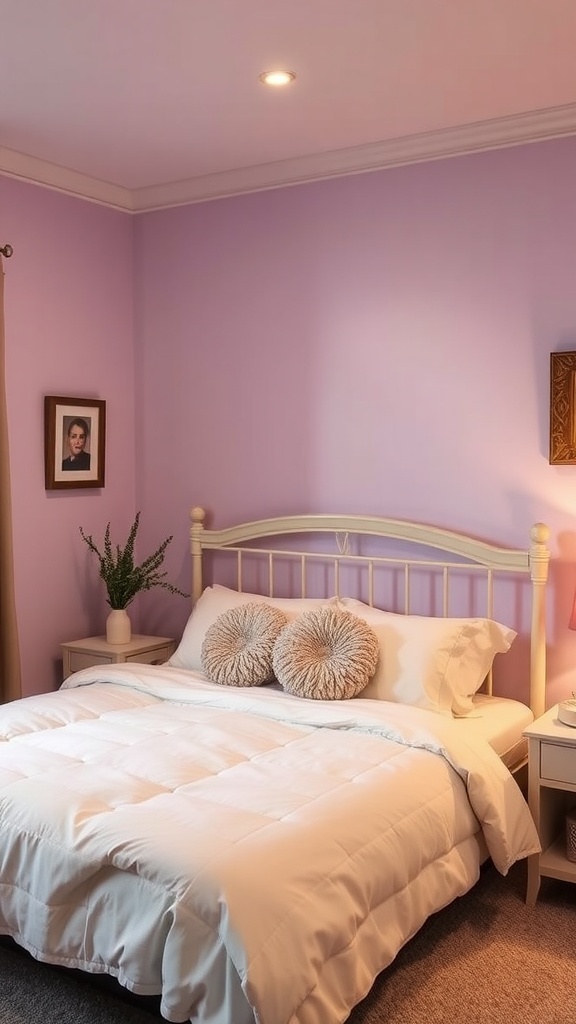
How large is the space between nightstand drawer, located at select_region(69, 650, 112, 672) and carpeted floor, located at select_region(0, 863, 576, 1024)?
145cm

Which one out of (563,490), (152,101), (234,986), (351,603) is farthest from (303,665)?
Result: (152,101)

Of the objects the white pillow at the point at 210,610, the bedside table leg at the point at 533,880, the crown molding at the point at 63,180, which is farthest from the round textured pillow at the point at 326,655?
the crown molding at the point at 63,180

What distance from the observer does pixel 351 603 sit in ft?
12.1

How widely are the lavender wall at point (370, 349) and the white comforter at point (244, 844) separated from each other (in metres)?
0.96

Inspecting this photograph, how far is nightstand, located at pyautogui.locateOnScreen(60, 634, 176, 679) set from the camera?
392 cm

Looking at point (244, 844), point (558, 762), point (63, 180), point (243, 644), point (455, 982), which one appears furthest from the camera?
point (63, 180)

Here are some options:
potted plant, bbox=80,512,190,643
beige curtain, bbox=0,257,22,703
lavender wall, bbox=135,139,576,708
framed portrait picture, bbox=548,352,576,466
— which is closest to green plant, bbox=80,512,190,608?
potted plant, bbox=80,512,190,643

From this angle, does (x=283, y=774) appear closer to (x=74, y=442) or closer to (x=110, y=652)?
(x=110, y=652)

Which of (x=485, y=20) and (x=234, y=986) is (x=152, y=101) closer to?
(x=485, y=20)

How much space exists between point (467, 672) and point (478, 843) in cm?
66

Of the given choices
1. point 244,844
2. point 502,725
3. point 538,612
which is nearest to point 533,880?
point 502,725

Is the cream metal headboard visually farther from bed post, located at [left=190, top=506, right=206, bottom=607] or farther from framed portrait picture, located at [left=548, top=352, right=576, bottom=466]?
framed portrait picture, located at [left=548, top=352, right=576, bottom=466]

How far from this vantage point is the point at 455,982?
2484mm

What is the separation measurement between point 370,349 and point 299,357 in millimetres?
345
